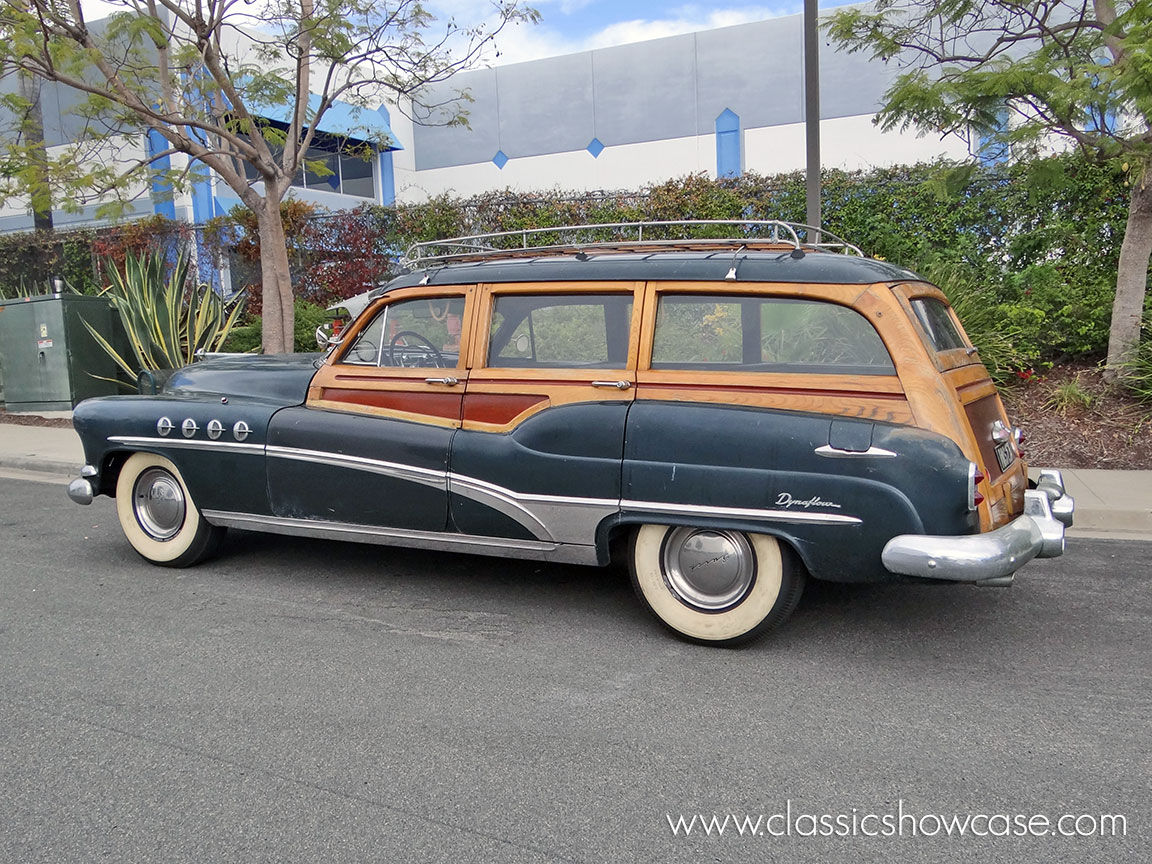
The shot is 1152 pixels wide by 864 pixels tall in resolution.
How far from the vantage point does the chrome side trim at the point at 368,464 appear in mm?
4699

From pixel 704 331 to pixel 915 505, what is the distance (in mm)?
1277

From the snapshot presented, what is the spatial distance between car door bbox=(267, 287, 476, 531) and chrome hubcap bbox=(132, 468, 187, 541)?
2.73 ft

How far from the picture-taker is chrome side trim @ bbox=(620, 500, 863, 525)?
154 inches

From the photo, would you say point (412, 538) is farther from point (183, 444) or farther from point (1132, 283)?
point (1132, 283)

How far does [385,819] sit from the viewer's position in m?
2.91

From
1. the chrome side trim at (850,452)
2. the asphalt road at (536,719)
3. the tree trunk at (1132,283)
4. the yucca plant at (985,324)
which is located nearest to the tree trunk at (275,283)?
the asphalt road at (536,719)

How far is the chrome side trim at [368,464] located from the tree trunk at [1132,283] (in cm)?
717

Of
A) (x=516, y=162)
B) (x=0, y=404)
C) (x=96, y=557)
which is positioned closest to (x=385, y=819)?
(x=96, y=557)

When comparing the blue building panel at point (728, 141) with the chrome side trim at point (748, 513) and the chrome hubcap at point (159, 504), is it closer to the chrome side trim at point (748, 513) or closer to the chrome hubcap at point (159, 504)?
the chrome hubcap at point (159, 504)

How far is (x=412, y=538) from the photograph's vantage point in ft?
15.9

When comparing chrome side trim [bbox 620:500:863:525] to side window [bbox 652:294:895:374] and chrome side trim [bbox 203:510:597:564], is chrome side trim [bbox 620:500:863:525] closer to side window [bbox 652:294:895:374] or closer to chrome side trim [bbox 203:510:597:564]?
chrome side trim [bbox 203:510:597:564]

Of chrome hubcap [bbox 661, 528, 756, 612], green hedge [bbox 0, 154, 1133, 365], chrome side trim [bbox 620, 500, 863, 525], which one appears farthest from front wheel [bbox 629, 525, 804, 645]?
green hedge [bbox 0, 154, 1133, 365]

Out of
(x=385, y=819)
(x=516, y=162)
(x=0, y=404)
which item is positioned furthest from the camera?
(x=516, y=162)

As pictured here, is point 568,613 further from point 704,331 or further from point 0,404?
point 0,404
